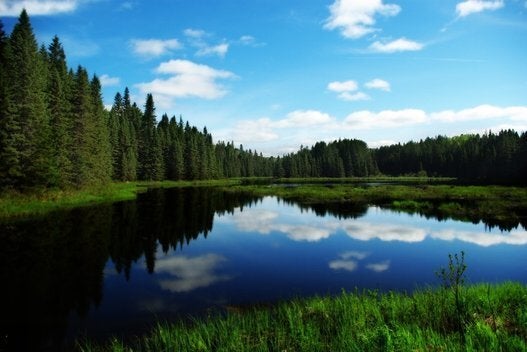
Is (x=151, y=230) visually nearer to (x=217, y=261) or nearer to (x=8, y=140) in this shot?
(x=217, y=261)

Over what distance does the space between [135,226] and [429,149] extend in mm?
198028

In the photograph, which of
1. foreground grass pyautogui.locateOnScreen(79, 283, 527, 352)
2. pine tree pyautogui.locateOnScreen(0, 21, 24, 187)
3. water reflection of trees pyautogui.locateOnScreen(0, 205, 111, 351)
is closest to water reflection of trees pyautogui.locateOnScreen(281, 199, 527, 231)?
Answer: foreground grass pyautogui.locateOnScreen(79, 283, 527, 352)

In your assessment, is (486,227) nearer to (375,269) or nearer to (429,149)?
(375,269)

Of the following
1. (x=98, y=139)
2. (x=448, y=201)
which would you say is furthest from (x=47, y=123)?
(x=448, y=201)

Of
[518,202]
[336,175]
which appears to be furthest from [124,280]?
[336,175]

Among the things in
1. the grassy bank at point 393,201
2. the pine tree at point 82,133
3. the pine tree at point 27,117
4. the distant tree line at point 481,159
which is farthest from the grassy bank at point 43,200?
the distant tree line at point 481,159

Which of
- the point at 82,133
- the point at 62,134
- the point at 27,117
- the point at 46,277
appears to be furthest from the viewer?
the point at 82,133

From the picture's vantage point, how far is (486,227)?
31344mm

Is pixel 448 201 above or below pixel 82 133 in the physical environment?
below

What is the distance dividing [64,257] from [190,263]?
700 centimetres

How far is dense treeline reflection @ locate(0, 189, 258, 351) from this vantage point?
11.9 meters

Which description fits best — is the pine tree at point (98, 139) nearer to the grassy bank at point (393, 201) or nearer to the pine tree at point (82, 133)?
the pine tree at point (82, 133)

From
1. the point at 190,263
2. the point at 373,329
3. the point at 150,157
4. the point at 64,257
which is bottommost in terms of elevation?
the point at 190,263

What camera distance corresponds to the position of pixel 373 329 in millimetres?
8898
